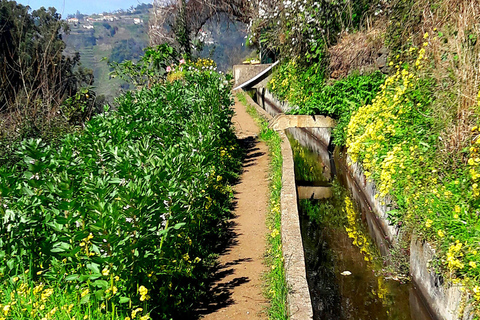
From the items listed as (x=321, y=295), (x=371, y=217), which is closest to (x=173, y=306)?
(x=321, y=295)

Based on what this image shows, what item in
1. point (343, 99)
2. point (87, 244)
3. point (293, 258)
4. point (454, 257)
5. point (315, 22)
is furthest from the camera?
point (315, 22)

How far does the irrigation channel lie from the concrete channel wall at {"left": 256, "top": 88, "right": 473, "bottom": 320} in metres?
0.10

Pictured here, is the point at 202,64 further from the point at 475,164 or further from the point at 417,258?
the point at 475,164

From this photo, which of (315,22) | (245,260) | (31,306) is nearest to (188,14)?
(315,22)

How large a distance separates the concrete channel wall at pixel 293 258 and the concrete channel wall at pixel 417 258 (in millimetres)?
1110

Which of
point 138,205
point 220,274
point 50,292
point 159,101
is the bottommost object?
point 220,274

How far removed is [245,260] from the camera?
5375mm

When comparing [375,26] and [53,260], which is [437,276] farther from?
[375,26]

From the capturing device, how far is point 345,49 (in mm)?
12273

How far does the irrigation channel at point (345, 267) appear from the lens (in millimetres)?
5062

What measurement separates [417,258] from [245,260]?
174 cm

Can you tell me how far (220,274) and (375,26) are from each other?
843cm

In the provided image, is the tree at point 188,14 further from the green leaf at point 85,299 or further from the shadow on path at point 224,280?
the green leaf at point 85,299

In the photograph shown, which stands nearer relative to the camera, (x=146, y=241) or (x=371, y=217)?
(x=146, y=241)
